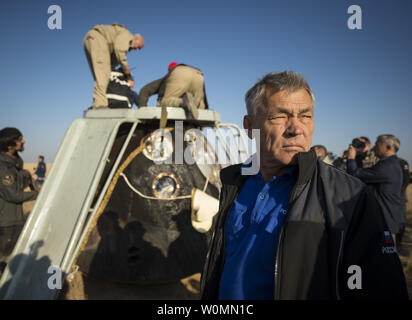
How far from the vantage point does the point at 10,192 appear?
3729 mm

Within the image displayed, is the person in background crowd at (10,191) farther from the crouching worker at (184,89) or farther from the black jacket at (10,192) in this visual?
the crouching worker at (184,89)

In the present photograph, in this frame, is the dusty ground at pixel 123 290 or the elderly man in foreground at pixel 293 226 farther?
the dusty ground at pixel 123 290

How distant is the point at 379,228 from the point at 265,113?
3.00 ft

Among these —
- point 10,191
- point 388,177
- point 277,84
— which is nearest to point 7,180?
point 10,191

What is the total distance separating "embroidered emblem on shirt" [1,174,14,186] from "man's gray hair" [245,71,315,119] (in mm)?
3994

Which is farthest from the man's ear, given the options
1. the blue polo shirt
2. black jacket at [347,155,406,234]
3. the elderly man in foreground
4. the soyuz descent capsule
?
black jacket at [347,155,406,234]

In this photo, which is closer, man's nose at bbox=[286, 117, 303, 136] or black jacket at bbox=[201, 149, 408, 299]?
black jacket at bbox=[201, 149, 408, 299]

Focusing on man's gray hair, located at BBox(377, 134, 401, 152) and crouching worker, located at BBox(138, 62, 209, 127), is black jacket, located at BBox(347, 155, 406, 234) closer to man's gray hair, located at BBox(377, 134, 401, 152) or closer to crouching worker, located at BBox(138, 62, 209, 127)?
man's gray hair, located at BBox(377, 134, 401, 152)

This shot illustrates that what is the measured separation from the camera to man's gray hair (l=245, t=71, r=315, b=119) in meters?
1.56

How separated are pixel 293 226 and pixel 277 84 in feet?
3.02

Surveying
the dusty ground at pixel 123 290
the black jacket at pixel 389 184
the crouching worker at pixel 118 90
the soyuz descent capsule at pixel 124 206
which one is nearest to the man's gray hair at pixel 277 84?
the soyuz descent capsule at pixel 124 206

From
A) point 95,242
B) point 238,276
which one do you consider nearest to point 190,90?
point 95,242

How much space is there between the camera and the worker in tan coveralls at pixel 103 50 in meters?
4.05

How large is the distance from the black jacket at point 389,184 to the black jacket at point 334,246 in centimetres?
355
